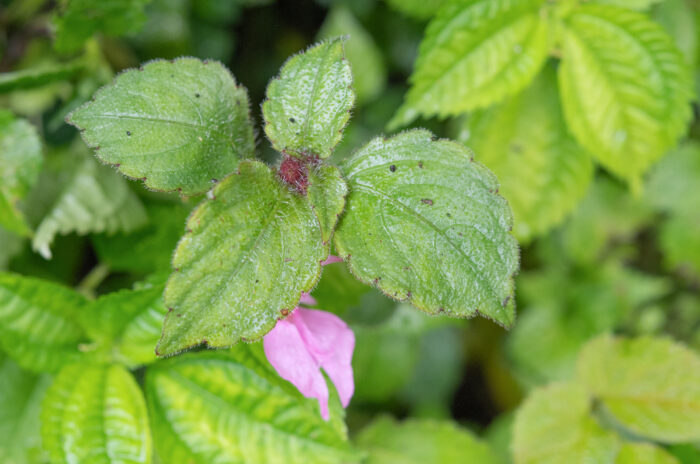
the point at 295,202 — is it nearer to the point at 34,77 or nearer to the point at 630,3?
the point at 34,77

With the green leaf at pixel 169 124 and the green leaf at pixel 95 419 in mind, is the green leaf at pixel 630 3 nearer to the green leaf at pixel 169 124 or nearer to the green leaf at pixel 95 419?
the green leaf at pixel 169 124

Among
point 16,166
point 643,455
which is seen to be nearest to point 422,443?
point 643,455

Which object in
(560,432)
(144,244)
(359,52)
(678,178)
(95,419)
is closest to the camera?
(95,419)

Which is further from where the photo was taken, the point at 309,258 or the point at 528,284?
the point at 528,284

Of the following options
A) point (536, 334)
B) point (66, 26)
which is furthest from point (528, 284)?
point (66, 26)

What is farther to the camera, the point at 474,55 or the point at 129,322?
the point at 474,55

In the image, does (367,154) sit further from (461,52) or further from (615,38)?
(615,38)
